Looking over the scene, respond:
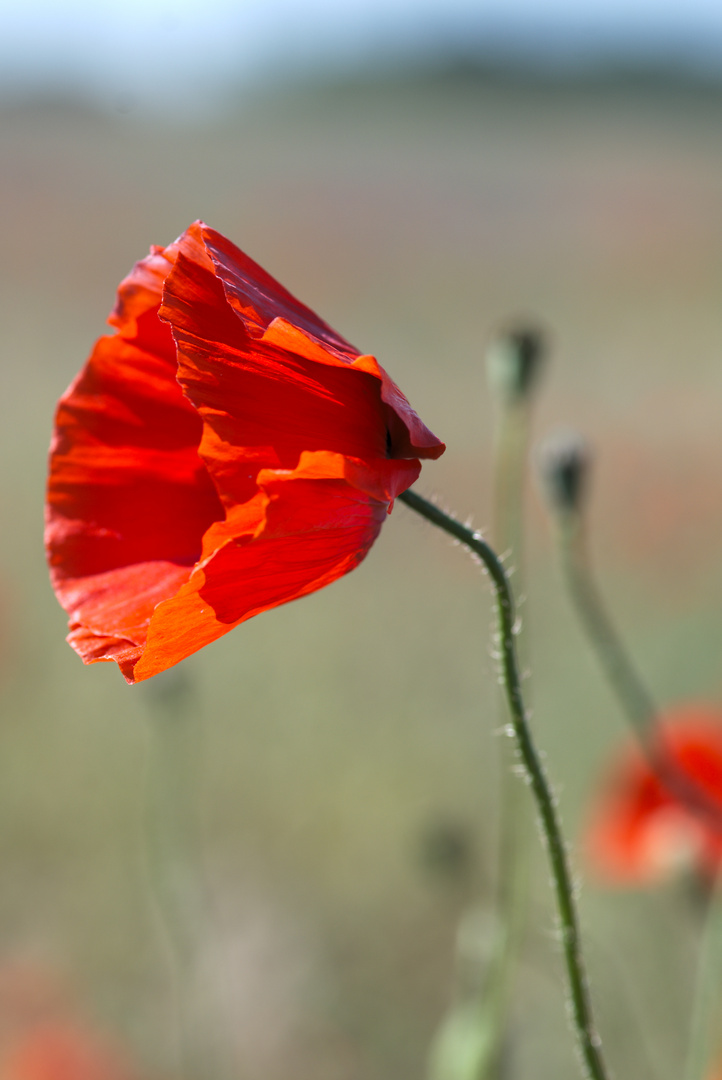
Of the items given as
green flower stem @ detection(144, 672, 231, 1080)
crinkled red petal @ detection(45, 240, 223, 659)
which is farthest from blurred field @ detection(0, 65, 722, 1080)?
crinkled red petal @ detection(45, 240, 223, 659)

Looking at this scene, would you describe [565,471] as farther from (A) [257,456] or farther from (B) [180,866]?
(B) [180,866]

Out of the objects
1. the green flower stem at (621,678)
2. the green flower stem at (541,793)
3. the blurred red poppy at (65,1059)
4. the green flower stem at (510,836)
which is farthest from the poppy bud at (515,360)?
the blurred red poppy at (65,1059)

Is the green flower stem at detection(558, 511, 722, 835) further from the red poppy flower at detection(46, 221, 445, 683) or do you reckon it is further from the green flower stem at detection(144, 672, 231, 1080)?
the green flower stem at detection(144, 672, 231, 1080)

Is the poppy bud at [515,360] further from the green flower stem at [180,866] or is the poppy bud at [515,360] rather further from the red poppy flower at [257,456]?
the green flower stem at [180,866]

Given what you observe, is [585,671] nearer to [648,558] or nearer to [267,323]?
[648,558]

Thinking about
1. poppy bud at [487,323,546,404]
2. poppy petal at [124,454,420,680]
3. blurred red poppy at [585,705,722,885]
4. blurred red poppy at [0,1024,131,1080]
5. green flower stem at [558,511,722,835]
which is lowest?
blurred red poppy at [0,1024,131,1080]

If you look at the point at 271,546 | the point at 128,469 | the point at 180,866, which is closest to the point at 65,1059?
the point at 180,866
